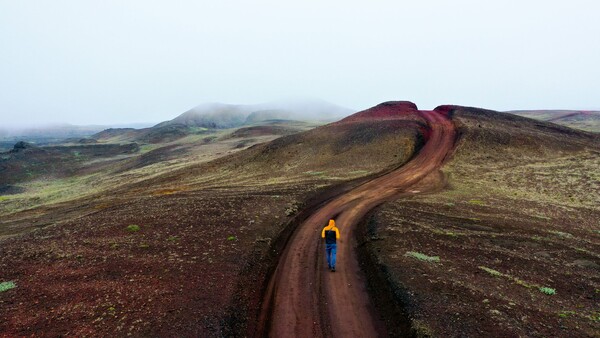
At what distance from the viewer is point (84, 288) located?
13836mm

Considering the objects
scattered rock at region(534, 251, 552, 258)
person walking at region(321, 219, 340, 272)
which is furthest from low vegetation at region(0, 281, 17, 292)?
scattered rock at region(534, 251, 552, 258)

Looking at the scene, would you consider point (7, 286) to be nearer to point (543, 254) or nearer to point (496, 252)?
point (496, 252)

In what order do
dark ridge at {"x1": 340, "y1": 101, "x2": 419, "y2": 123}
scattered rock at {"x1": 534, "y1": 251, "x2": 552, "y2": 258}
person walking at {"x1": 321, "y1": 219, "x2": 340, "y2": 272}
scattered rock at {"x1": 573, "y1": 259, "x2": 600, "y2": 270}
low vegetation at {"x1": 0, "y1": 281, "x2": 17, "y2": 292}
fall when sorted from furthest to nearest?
dark ridge at {"x1": 340, "y1": 101, "x2": 419, "y2": 123} → scattered rock at {"x1": 534, "y1": 251, "x2": 552, "y2": 258} → scattered rock at {"x1": 573, "y1": 259, "x2": 600, "y2": 270} → person walking at {"x1": 321, "y1": 219, "x2": 340, "y2": 272} → low vegetation at {"x1": 0, "y1": 281, "x2": 17, "y2": 292}

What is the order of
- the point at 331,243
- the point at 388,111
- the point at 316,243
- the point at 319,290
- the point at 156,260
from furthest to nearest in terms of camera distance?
the point at 388,111, the point at 316,243, the point at 156,260, the point at 331,243, the point at 319,290

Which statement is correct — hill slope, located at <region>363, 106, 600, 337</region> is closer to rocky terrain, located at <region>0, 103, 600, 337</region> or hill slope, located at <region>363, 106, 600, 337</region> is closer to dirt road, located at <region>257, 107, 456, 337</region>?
rocky terrain, located at <region>0, 103, 600, 337</region>

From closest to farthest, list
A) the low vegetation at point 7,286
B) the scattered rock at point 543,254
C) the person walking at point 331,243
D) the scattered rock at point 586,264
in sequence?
1. the low vegetation at point 7,286
2. the person walking at point 331,243
3. the scattered rock at point 586,264
4. the scattered rock at point 543,254

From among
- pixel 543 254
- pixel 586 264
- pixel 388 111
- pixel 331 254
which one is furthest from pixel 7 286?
pixel 388 111

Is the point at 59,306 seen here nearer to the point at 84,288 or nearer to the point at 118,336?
the point at 84,288

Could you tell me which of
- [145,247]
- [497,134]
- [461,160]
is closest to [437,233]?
[145,247]

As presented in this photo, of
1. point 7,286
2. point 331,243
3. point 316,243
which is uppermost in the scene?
point 331,243

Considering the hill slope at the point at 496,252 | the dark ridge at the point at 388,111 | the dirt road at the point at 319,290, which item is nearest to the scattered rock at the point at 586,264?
the hill slope at the point at 496,252

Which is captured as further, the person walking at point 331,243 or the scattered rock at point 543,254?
the scattered rock at point 543,254

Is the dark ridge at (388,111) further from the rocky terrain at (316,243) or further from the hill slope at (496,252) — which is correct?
the hill slope at (496,252)

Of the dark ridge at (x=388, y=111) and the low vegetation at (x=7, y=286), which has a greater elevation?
the dark ridge at (x=388, y=111)
